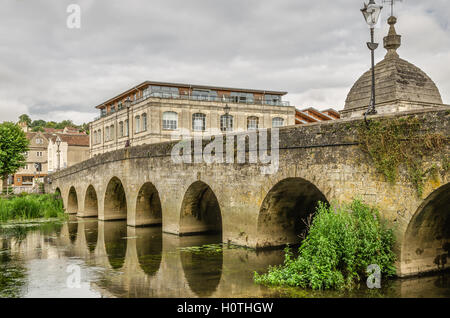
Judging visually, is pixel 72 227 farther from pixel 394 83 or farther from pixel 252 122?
pixel 252 122

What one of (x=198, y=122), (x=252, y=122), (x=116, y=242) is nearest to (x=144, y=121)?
(x=198, y=122)

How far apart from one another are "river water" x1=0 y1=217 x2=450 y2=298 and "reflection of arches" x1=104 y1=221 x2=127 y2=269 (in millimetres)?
32

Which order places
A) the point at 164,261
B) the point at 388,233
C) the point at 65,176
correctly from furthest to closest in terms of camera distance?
the point at 65,176 < the point at 164,261 < the point at 388,233

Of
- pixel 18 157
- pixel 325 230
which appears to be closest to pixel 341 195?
pixel 325 230

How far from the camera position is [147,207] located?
22.1 metres

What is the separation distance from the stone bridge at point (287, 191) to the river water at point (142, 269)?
0.73 m

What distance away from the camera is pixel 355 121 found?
10562mm

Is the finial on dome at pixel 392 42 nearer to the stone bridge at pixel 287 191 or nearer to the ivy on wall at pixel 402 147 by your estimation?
the stone bridge at pixel 287 191

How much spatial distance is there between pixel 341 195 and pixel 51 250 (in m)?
11.0

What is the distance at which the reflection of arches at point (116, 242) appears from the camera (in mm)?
14146

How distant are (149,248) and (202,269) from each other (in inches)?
171

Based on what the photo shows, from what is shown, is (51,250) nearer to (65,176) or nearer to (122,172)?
(122,172)

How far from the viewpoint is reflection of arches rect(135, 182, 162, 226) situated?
21.6 metres
